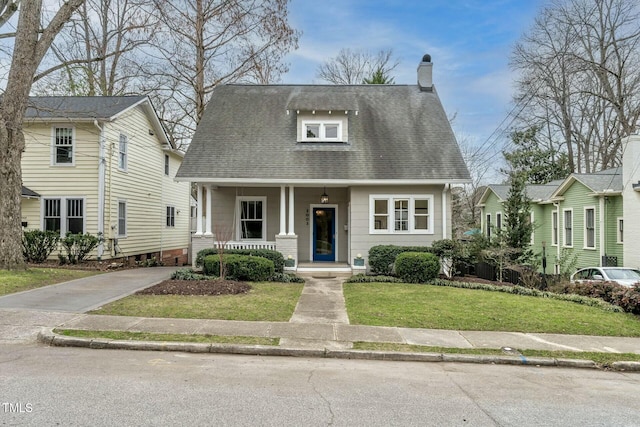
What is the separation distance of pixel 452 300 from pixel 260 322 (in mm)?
5094

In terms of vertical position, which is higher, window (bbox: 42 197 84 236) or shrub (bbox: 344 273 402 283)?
window (bbox: 42 197 84 236)

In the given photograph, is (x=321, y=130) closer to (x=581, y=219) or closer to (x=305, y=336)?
(x=305, y=336)

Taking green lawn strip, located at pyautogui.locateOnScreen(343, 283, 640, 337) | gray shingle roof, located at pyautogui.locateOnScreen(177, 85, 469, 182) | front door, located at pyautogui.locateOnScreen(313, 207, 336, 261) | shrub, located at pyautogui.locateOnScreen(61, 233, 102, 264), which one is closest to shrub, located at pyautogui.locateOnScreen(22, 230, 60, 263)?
shrub, located at pyautogui.locateOnScreen(61, 233, 102, 264)

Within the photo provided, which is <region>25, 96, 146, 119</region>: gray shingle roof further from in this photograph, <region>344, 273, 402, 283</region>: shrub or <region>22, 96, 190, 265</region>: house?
<region>344, 273, 402, 283</region>: shrub

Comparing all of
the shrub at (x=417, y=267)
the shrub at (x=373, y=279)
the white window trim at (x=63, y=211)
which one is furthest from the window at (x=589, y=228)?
the white window trim at (x=63, y=211)

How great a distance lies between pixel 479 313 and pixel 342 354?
162 inches

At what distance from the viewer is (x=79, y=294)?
950cm

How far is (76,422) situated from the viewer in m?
3.53

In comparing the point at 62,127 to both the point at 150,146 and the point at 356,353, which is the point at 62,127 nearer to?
the point at 150,146

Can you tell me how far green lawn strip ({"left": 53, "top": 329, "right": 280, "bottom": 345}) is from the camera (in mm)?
6223

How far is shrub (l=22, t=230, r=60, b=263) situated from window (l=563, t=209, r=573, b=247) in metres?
22.0

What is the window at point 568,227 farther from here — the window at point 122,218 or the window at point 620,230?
the window at point 122,218

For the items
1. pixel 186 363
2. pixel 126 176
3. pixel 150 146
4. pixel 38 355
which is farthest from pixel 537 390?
pixel 150 146

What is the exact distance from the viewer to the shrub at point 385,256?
13781 millimetres
